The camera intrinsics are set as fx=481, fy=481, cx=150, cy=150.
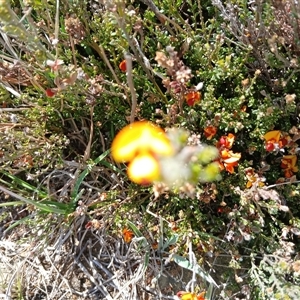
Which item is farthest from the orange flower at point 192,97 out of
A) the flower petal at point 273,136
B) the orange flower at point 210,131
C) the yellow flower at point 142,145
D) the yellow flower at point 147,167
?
the yellow flower at point 147,167

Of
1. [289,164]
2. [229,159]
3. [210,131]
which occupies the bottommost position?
[289,164]

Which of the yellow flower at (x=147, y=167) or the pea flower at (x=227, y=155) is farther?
the pea flower at (x=227, y=155)

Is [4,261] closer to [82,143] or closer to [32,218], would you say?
[32,218]

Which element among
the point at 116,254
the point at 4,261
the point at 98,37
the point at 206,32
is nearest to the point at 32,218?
the point at 4,261

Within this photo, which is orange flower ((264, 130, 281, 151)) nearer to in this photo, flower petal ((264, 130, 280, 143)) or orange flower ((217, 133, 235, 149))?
flower petal ((264, 130, 280, 143))

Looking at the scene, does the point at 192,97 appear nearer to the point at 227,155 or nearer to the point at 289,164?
the point at 227,155

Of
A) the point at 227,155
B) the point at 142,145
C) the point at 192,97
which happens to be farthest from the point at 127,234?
the point at 142,145

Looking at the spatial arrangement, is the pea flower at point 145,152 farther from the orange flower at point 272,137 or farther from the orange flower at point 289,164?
the orange flower at point 289,164

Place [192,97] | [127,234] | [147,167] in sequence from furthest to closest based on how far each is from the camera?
[127,234]
[192,97]
[147,167]
